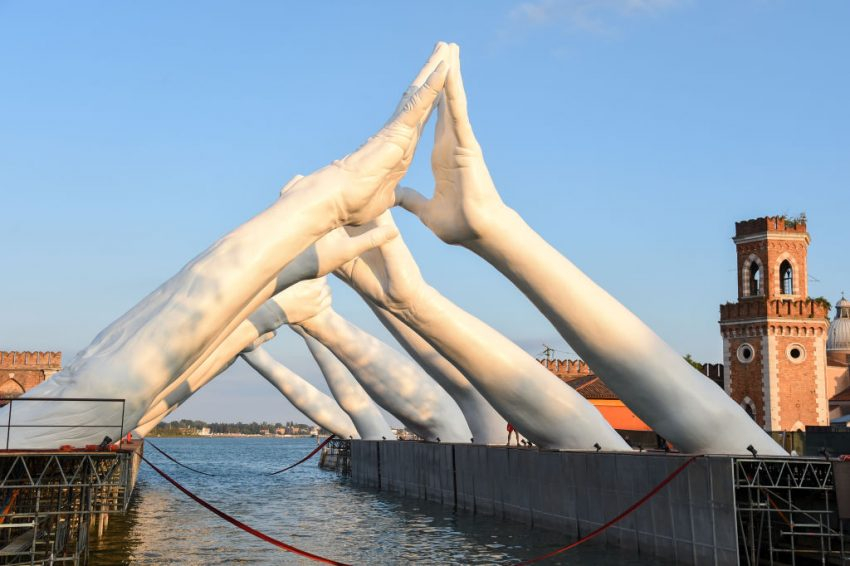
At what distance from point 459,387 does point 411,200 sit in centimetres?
982

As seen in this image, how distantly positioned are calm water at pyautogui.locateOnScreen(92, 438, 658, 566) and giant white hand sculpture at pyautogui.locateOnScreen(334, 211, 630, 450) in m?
2.69

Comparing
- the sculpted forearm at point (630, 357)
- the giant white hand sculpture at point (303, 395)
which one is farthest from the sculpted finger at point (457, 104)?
the giant white hand sculpture at point (303, 395)

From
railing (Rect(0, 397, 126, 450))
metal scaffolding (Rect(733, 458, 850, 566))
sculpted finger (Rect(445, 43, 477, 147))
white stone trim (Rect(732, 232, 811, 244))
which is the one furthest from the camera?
white stone trim (Rect(732, 232, 811, 244))

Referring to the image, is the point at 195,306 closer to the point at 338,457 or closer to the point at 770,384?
the point at 338,457

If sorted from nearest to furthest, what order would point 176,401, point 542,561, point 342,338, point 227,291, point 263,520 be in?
point 227,291 → point 542,561 → point 263,520 → point 176,401 → point 342,338

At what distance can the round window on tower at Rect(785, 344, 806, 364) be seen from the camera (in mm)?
50781

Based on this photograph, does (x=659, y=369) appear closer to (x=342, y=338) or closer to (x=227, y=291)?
(x=227, y=291)

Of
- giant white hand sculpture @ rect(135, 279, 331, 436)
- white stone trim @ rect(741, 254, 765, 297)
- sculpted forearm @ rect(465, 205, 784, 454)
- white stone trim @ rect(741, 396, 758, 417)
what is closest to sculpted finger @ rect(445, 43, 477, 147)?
sculpted forearm @ rect(465, 205, 784, 454)

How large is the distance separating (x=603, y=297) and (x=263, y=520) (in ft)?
45.6

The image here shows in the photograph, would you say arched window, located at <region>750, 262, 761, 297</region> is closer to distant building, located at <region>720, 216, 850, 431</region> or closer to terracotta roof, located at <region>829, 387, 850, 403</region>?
distant building, located at <region>720, 216, 850, 431</region>

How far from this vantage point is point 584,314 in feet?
65.1

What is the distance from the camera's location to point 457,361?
25.5 meters

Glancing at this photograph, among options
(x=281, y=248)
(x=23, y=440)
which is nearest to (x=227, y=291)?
(x=281, y=248)

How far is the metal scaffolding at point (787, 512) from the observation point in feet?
51.1
